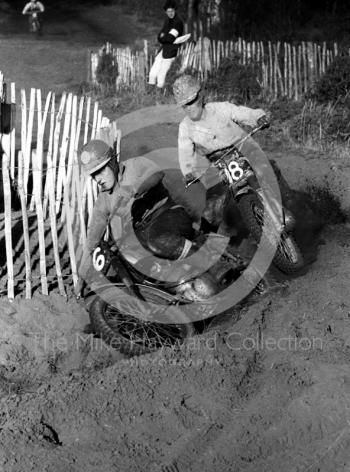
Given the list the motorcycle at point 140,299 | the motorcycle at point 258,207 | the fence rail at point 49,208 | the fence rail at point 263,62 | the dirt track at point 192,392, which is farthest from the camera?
the fence rail at point 263,62

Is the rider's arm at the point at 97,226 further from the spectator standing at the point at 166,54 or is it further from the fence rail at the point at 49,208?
the spectator standing at the point at 166,54

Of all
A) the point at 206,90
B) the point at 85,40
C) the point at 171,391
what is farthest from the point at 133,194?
the point at 85,40

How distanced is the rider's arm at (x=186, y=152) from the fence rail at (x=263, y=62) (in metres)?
7.94

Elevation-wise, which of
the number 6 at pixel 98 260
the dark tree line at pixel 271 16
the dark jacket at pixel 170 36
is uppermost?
the number 6 at pixel 98 260

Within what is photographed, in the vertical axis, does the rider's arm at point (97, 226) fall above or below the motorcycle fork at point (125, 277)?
above

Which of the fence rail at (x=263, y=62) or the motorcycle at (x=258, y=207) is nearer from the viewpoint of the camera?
the motorcycle at (x=258, y=207)

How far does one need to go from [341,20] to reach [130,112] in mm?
10810

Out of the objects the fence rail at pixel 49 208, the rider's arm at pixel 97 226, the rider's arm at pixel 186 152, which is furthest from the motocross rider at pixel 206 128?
the rider's arm at pixel 97 226

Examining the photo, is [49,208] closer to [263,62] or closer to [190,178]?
[190,178]

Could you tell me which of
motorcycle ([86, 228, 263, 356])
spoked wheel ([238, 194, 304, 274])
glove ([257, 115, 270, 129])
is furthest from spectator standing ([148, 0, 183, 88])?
motorcycle ([86, 228, 263, 356])

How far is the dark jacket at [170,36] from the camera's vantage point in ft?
55.1

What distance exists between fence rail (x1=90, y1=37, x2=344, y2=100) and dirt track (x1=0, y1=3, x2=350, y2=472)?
945cm

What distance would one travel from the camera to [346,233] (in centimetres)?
897

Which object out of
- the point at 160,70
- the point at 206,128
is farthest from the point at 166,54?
the point at 206,128
